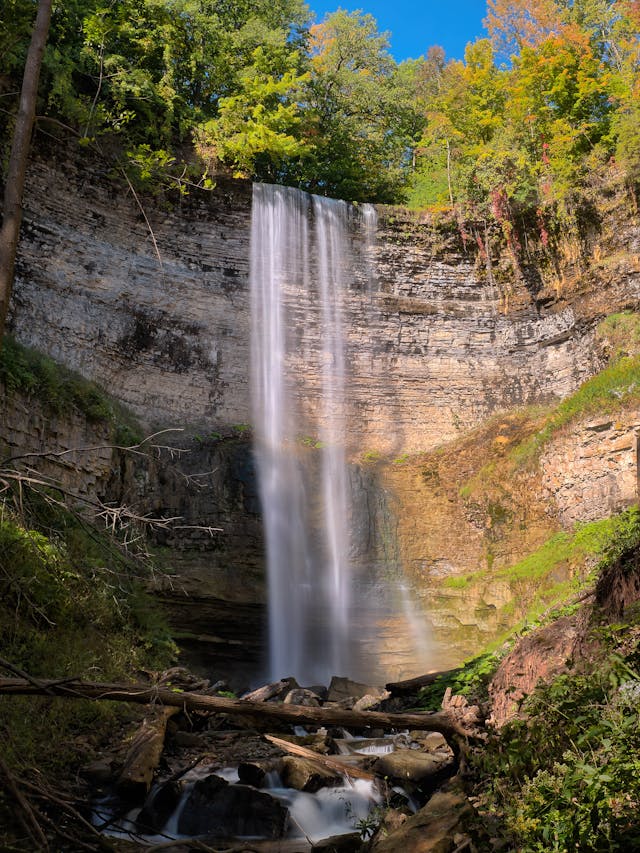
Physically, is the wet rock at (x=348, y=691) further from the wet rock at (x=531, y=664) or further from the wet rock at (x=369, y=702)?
the wet rock at (x=531, y=664)

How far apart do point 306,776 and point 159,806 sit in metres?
1.44

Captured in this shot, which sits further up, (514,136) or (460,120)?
(460,120)

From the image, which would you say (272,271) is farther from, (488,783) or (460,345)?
(488,783)

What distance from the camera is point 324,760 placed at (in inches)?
272

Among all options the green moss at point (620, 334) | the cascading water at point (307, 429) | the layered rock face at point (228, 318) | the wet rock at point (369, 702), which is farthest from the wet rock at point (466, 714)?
the green moss at point (620, 334)

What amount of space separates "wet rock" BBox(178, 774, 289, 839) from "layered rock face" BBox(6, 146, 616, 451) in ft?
39.4

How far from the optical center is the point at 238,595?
1320 centimetres

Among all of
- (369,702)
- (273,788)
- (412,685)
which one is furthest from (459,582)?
(273,788)

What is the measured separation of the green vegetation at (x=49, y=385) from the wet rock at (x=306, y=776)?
305 inches

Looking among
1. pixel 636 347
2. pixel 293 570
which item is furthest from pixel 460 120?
pixel 293 570

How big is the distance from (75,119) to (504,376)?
13.6 metres

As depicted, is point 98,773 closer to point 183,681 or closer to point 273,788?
point 273,788

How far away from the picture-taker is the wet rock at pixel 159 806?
560 cm

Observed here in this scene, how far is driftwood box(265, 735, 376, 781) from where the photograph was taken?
6.62m
